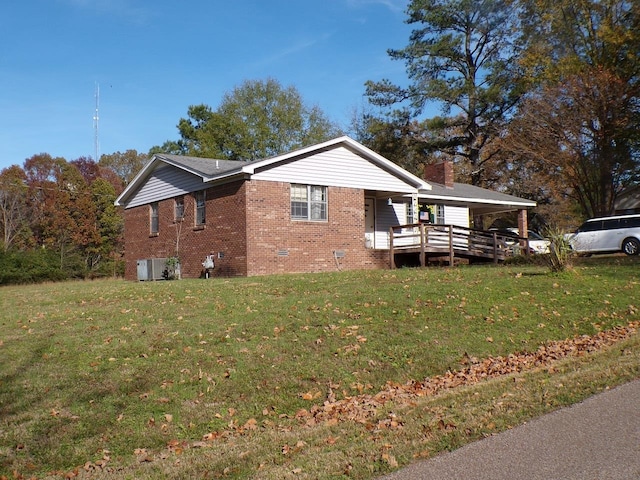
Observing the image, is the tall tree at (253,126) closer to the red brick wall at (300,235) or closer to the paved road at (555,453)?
the red brick wall at (300,235)

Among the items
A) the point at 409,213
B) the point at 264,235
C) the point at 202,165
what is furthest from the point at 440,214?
the point at 202,165

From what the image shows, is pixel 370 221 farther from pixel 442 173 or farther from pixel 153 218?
pixel 153 218

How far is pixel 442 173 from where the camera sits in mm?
29000

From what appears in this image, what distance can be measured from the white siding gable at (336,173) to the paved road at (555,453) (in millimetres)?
14825

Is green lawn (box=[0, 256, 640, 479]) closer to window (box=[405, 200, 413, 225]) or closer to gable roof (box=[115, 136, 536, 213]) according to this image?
gable roof (box=[115, 136, 536, 213])

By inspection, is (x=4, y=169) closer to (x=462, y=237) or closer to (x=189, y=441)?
(x=462, y=237)

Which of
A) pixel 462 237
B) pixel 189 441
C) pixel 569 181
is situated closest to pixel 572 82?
pixel 569 181

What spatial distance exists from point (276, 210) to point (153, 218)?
7374 mm

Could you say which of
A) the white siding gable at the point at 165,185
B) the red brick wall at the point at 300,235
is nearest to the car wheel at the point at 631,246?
the red brick wall at the point at 300,235

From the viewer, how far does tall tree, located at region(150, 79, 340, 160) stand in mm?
50562

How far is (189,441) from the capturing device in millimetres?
5824

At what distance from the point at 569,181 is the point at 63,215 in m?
34.7

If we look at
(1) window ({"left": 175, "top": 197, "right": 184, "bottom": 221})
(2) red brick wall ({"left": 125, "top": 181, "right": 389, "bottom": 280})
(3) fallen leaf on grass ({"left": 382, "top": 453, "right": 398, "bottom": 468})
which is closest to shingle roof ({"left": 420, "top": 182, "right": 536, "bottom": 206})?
(2) red brick wall ({"left": 125, "top": 181, "right": 389, "bottom": 280})

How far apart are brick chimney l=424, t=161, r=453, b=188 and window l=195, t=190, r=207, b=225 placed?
41.1ft
